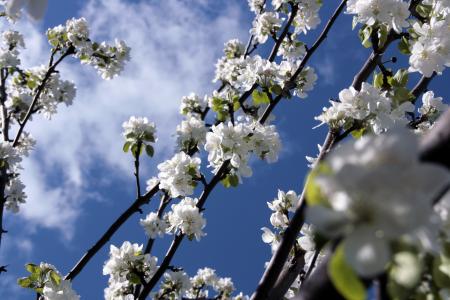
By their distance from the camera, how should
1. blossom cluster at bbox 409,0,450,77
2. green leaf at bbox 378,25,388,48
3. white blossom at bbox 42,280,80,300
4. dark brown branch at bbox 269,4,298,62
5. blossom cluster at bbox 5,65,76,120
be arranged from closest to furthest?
blossom cluster at bbox 409,0,450,77
green leaf at bbox 378,25,388,48
white blossom at bbox 42,280,80,300
dark brown branch at bbox 269,4,298,62
blossom cluster at bbox 5,65,76,120

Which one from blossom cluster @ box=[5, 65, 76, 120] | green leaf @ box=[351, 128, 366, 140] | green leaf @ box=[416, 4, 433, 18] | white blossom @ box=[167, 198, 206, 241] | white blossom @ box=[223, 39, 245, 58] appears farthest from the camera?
white blossom @ box=[223, 39, 245, 58]

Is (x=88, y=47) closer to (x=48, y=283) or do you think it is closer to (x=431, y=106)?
(x=48, y=283)

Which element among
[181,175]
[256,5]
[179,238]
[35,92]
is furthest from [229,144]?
[35,92]

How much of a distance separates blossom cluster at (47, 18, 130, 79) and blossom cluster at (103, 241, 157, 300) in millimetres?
2490

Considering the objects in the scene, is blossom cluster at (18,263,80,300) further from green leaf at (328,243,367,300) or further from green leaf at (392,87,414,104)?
green leaf at (328,243,367,300)

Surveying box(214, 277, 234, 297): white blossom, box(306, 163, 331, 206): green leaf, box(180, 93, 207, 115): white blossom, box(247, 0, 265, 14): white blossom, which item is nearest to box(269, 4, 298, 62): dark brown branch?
box(180, 93, 207, 115): white blossom

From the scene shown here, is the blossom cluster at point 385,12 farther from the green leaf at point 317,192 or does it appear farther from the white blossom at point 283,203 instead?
the green leaf at point 317,192

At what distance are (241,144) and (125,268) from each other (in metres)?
1.11

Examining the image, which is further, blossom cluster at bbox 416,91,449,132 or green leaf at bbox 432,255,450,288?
blossom cluster at bbox 416,91,449,132

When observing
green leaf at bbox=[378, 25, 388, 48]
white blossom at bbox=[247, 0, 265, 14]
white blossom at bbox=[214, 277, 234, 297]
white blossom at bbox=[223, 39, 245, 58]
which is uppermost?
white blossom at bbox=[223, 39, 245, 58]

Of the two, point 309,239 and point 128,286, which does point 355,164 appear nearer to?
point 309,239

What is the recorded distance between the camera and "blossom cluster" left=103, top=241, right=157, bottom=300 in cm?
333

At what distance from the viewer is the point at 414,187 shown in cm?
67

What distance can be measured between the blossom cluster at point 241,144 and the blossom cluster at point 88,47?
2.64m
